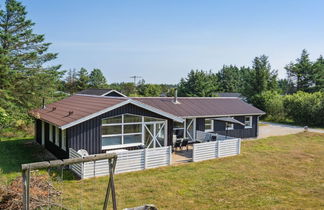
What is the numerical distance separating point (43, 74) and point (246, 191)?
70.7ft

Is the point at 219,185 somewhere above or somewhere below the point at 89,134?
below

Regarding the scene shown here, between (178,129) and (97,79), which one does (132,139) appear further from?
(97,79)

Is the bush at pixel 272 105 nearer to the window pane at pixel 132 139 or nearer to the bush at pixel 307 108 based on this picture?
the bush at pixel 307 108

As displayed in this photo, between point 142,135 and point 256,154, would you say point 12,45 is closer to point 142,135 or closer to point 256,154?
point 142,135

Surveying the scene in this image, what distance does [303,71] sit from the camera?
53844mm

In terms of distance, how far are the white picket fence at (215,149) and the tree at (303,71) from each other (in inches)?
1833

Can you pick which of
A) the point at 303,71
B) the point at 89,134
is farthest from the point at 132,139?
the point at 303,71

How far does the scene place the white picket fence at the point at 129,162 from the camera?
10125mm

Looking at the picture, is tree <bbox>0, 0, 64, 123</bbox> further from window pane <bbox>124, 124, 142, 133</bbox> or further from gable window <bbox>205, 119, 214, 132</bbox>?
gable window <bbox>205, 119, 214, 132</bbox>

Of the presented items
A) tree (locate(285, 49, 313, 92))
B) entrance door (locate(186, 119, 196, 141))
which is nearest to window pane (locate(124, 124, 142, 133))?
entrance door (locate(186, 119, 196, 141))

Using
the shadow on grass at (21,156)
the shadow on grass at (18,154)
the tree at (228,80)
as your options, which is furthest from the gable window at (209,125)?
the tree at (228,80)

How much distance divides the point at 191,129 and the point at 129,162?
7.35 meters

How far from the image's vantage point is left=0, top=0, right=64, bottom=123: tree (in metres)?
22.3

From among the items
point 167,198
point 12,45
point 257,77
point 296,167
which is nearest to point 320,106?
point 257,77
